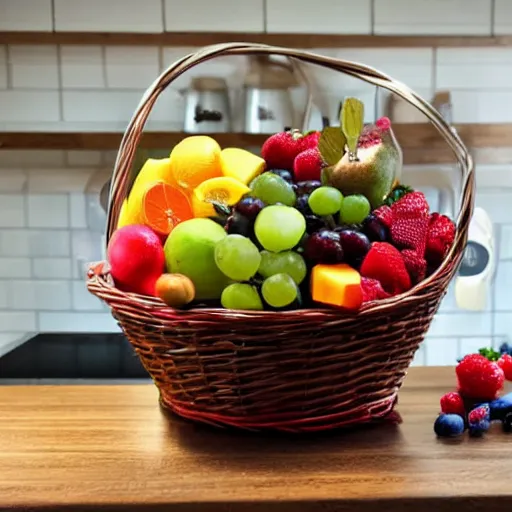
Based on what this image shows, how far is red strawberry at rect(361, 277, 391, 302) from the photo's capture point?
1.99ft

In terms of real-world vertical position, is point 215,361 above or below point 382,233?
below

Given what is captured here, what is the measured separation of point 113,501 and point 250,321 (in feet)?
0.57

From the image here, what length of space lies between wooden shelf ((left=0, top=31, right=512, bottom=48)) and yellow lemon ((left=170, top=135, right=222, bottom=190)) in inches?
38.1

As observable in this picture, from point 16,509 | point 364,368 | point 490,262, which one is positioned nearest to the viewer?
point 16,509

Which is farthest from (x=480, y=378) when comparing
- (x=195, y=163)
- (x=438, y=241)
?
(x=195, y=163)

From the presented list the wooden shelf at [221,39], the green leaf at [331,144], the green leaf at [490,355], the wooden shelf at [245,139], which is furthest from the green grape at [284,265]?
the wooden shelf at [221,39]

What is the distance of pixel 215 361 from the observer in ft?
2.01

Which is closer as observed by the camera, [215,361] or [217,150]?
[215,361]

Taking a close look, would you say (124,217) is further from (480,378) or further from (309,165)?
(480,378)

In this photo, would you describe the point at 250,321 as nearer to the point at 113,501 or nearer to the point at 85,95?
the point at 113,501

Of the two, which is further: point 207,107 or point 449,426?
point 207,107

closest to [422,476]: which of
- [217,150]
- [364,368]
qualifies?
[364,368]

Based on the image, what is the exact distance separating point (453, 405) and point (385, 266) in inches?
7.3

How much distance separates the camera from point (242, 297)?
1.94 feet
